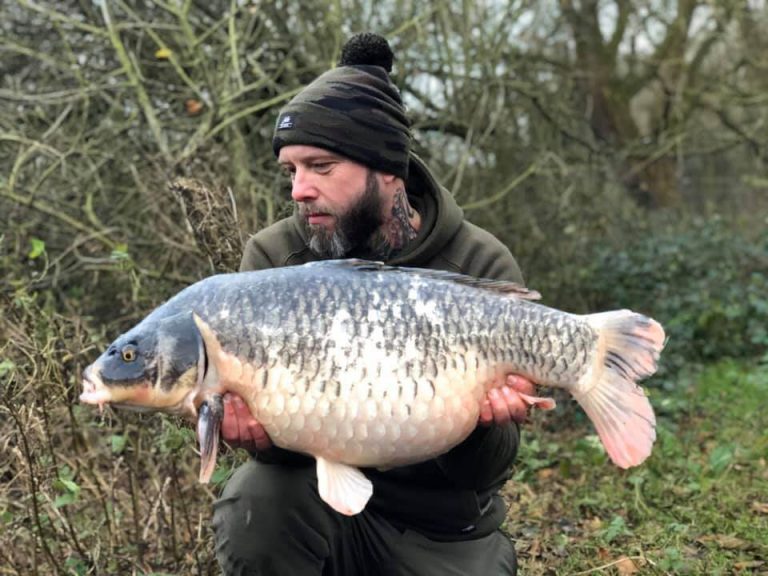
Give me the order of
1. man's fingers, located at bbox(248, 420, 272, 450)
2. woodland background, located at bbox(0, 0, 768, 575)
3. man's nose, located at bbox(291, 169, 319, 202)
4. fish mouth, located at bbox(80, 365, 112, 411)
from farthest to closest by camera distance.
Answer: woodland background, located at bbox(0, 0, 768, 575) < man's nose, located at bbox(291, 169, 319, 202) < man's fingers, located at bbox(248, 420, 272, 450) < fish mouth, located at bbox(80, 365, 112, 411)

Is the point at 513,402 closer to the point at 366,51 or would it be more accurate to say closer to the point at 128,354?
the point at 128,354

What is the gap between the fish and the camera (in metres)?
1.46

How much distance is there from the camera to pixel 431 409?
152 cm

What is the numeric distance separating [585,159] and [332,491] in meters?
5.28

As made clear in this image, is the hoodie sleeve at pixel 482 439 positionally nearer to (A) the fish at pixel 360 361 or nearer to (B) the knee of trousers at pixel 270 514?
(A) the fish at pixel 360 361

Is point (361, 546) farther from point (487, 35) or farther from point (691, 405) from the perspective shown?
point (487, 35)

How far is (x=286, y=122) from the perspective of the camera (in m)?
1.90

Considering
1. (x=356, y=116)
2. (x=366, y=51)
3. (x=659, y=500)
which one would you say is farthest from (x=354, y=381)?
(x=659, y=500)

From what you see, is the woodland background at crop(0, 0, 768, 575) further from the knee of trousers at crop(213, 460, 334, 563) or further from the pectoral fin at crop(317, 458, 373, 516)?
the pectoral fin at crop(317, 458, 373, 516)

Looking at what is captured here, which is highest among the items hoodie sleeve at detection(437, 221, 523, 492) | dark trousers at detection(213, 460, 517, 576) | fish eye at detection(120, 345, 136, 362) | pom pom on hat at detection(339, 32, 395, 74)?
pom pom on hat at detection(339, 32, 395, 74)

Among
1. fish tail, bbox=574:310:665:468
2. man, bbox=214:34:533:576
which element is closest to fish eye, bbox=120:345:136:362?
man, bbox=214:34:533:576

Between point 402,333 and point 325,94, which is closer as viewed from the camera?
point 402,333

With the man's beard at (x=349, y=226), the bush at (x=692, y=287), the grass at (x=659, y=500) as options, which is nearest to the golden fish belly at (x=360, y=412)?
the man's beard at (x=349, y=226)

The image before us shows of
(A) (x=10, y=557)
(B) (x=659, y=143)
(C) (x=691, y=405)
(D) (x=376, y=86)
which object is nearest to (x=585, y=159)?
(B) (x=659, y=143)
